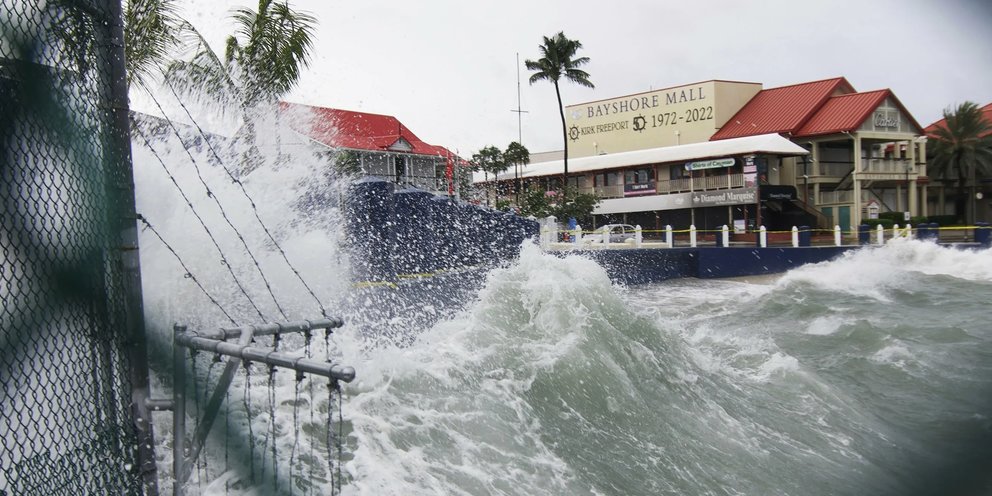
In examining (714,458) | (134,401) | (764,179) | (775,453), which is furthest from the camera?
(764,179)

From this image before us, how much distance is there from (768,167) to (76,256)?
116ft

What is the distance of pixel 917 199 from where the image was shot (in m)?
38.3

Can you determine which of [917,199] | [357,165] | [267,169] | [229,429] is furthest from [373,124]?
[917,199]

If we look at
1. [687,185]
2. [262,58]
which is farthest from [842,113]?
[262,58]

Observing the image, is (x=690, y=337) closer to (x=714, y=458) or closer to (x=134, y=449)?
(x=714, y=458)

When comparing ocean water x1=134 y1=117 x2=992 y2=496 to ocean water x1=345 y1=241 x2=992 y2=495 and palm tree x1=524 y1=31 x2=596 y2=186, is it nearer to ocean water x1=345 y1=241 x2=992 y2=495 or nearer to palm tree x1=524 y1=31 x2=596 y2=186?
ocean water x1=345 y1=241 x2=992 y2=495

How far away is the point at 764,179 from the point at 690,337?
87.7 ft

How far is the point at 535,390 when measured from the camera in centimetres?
672

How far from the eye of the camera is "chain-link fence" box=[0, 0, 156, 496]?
11.6 ft

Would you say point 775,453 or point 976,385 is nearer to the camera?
point 775,453

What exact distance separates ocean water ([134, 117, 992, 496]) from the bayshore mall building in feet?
76.7

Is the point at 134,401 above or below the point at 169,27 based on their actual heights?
below

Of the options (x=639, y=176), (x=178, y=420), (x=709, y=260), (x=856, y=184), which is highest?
(x=639, y=176)

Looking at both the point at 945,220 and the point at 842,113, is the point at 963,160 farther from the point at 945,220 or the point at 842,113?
the point at 842,113
